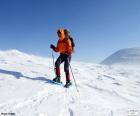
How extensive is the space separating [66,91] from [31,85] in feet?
4.59

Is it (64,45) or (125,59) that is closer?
(64,45)

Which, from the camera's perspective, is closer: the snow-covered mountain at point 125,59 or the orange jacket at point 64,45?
the orange jacket at point 64,45

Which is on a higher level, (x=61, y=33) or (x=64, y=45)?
(x=61, y=33)

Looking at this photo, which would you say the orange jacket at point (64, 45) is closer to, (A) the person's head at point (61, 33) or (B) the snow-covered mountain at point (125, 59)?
(A) the person's head at point (61, 33)

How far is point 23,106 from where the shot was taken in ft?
18.4

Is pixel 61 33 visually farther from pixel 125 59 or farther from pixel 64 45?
pixel 125 59

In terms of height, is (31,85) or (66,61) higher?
(66,61)

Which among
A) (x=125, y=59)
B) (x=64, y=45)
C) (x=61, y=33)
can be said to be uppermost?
(x=61, y=33)

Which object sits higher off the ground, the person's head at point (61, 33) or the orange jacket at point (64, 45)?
the person's head at point (61, 33)

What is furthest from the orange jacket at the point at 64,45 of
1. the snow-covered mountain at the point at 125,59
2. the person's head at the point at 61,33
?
the snow-covered mountain at the point at 125,59

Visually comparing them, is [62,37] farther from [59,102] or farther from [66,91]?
[59,102]

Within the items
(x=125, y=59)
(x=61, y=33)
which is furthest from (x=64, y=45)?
(x=125, y=59)

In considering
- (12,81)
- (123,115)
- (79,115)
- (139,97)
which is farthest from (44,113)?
(139,97)

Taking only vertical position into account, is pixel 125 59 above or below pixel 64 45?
above
